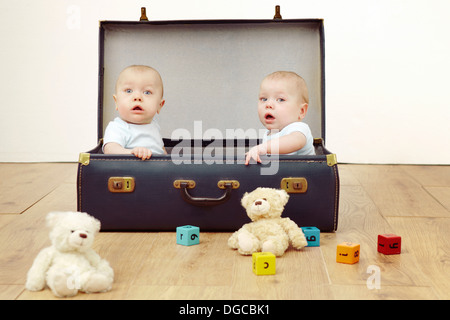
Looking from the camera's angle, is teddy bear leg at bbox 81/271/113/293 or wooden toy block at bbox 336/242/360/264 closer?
teddy bear leg at bbox 81/271/113/293

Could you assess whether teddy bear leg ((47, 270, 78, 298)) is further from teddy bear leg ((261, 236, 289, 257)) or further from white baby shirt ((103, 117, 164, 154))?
white baby shirt ((103, 117, 164, 154))

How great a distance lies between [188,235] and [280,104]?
0.56m

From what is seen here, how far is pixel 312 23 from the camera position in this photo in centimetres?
215

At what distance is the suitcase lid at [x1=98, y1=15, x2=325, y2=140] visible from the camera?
2.19 meters

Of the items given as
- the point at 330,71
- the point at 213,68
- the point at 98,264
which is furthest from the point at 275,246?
the point at 330,71

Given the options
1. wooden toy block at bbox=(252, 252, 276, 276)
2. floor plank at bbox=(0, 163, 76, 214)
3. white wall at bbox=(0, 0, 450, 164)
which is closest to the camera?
wooden toy block at bbox=(252, 252, 276, 276)

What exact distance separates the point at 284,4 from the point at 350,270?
1.81 metres

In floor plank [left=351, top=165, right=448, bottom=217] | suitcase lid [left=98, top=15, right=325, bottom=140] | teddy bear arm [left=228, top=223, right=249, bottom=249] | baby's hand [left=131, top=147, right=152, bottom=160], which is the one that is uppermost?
suitcase lid [left=98, top=15, right=325, bottom=140]

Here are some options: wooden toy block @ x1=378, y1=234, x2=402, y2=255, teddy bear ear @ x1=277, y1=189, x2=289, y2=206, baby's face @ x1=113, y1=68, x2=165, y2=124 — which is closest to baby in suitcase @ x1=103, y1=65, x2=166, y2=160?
baby's face @ x1=113, y1=68, x2=165, y2=124

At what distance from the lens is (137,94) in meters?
1.94

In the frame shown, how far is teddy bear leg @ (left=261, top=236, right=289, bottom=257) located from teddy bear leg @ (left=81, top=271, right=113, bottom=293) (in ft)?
1.37

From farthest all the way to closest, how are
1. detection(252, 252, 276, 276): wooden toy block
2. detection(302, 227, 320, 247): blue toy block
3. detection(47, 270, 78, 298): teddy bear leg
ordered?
detection(302, 227, 320, 247): blue toy block → detection(252, 252, 276, 276): wooden toy block → detection(47, 270, 78, 298): teddy bear leg

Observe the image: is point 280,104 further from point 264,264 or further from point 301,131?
point 264,264
